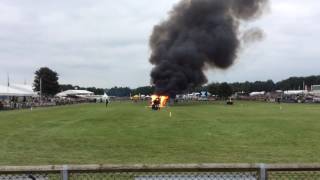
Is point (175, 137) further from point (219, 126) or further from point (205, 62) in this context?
point (205, 62)

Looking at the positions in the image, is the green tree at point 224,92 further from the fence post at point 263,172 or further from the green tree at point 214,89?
the fence post at point 263,172

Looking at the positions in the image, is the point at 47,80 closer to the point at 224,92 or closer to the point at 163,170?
the point at 224,92

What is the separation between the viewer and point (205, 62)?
100375mm

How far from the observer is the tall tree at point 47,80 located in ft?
506

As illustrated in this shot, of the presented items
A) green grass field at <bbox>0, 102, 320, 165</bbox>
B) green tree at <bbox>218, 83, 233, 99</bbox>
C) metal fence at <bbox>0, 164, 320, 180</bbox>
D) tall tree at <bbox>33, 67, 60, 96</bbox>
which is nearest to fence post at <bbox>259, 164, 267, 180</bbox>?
metal fence at <bbox>0, 164, 320, 180</bbox>

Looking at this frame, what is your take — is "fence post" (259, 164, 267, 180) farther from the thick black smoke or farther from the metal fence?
the thick black smoke

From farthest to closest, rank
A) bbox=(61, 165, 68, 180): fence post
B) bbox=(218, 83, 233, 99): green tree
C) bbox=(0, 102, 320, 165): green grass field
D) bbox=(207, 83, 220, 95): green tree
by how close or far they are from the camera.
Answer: bbox=(207, 83, 220, 95): green tree, bbox=(218, 83, 233, 99): green tree, bbox=(0, 102, 320, 165): green grass field, bbox=(61, 165, 68, 180): fence post

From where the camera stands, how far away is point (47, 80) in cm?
15488

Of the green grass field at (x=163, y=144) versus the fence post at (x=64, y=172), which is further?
the green grass field at (x=163, y=144)

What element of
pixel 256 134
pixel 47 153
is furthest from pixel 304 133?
pixel 47 153

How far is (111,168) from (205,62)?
94.5m

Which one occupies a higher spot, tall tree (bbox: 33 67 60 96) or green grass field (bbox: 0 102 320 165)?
tall tree (bbox: 33 67 60 96)

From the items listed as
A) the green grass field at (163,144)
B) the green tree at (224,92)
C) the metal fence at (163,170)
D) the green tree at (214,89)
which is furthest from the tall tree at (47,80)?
the metal fence at (163,170)

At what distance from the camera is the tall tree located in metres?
154
